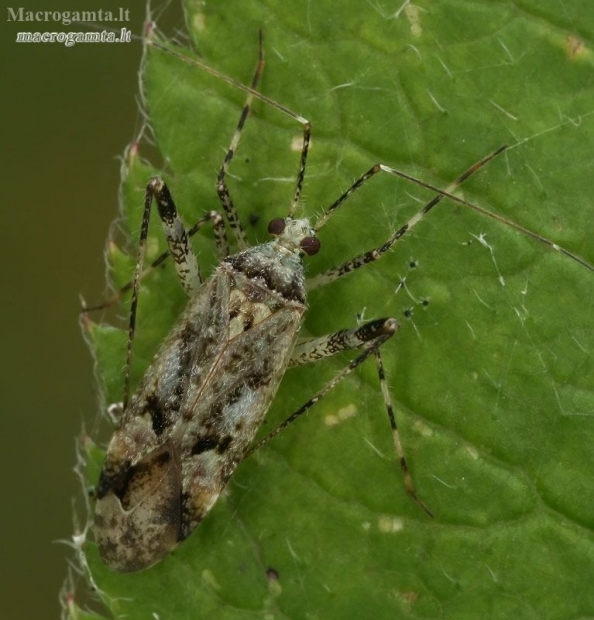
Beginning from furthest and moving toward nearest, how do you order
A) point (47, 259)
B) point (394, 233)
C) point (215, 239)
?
1. point (47, 259)
2. point (215, 239)
3. point (394, 233)

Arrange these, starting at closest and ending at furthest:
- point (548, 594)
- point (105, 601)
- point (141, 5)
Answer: point (548, 594) < point (105, 601) < point (141, 5)

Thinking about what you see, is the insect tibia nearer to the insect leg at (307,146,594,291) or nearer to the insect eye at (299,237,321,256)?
the insect eye at (299,237,321,256)

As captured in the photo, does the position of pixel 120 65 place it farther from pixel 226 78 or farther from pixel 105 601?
pixel 105 601

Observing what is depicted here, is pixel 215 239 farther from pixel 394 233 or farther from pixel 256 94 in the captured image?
pixel 394 233

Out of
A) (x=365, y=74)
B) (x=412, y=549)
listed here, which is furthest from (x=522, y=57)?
(x=412, y=549)

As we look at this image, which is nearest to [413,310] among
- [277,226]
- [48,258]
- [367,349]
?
[367,349]

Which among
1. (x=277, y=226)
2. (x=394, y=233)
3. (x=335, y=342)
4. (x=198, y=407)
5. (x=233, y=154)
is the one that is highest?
(x=233, y=154)

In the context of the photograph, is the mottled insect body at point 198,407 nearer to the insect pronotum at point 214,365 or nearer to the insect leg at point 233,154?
the insect pronotum at point 214,365
